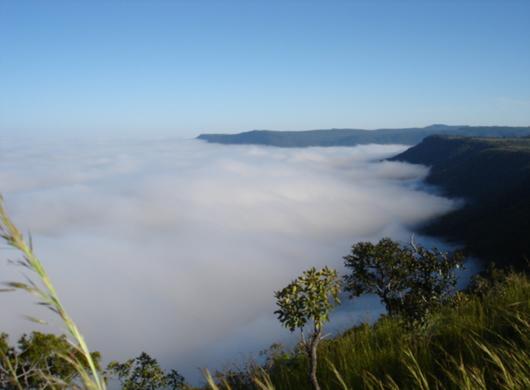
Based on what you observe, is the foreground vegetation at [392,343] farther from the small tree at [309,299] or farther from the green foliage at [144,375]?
the green foliage at [144,375]

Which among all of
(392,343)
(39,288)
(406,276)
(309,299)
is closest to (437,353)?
(392,343)

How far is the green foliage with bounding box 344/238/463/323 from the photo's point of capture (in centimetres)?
1039

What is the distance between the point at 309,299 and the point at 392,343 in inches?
99.8

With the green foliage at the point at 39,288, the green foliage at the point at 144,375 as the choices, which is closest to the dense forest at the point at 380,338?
the green foliage at the point at 39,288

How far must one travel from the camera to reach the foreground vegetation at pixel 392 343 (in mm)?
1353

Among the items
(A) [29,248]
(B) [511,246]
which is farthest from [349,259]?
(B) [511,246]

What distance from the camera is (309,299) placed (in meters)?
7.50

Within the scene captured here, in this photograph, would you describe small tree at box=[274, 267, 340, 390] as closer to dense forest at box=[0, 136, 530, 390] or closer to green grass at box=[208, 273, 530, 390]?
dense forest at box=[0, 136, 530, 390]

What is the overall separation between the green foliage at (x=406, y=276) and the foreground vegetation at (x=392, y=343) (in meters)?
0.05

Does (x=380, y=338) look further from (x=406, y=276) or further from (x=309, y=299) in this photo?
(x=406, y=276)

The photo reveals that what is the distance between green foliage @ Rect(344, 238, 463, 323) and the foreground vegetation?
0.05m

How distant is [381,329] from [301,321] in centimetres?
149

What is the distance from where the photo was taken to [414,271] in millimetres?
13320

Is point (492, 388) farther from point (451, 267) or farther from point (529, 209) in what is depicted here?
point (529, 209)
